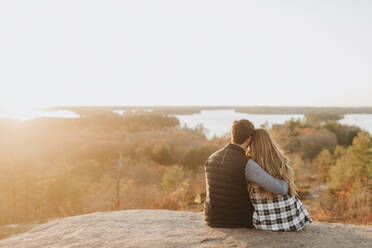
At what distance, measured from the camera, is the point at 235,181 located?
3.53m

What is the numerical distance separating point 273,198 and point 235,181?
54 centimetres

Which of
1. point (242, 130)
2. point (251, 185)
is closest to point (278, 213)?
point (251, 185)

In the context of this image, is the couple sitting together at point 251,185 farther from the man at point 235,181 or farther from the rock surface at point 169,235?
the rock surface at point 169,235

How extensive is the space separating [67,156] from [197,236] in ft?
122

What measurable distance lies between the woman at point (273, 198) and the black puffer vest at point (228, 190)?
0.43ft

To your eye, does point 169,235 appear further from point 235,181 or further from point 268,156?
point 268,156

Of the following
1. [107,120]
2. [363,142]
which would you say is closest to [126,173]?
[363,142]

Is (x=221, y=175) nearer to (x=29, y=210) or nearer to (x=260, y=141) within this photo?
(x=260, y=141)

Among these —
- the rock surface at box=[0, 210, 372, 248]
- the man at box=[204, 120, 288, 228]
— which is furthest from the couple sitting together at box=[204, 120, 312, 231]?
the rock surface at box=[0, 210, 372, 248]

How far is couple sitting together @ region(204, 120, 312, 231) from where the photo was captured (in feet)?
11.2

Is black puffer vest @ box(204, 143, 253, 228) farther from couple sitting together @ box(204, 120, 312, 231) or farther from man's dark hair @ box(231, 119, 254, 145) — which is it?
man's dark hair @ box(231, 119, 254, 145)

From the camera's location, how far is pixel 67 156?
124ft

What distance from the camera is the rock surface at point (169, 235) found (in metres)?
3.60

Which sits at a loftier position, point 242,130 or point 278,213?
point 242,130
